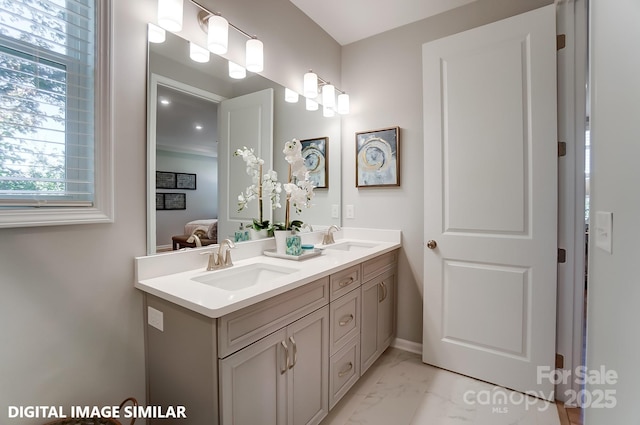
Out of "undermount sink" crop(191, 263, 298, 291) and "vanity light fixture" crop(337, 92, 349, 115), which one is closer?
"undermount sink" crop(191, 263, 298, 291)

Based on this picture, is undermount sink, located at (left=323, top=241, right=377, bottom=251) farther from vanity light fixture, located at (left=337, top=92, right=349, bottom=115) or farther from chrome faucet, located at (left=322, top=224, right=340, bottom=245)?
vanity light fixture, located at (left=337, top=92, right=349, bottom=115)

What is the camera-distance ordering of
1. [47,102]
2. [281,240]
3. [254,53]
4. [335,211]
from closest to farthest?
[47,102] < [254,53] < [281,240] < [335,211]

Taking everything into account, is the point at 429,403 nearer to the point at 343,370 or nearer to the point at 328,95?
the point at 343,370

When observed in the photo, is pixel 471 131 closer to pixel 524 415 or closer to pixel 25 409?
pixel 524 415

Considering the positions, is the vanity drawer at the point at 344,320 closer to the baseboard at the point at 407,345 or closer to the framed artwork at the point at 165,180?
the baseboard at the point at 407,345

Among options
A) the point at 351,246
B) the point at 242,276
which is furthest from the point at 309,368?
the point at 351,246

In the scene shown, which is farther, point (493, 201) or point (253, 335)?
point (493, 201)

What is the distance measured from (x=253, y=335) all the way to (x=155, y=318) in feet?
1.55

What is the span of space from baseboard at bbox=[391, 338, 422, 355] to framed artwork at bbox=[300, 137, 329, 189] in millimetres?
1434

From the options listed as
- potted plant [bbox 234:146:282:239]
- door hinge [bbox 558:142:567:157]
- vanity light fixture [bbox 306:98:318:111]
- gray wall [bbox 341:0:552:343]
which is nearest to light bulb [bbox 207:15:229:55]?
potted plant [bbox 234:146:282:239]

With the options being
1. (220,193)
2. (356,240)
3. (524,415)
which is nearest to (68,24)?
(220,193)

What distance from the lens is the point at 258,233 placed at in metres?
1.93

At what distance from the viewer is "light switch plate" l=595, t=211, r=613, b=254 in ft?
3.01

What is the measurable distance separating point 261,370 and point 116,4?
1.63 m
